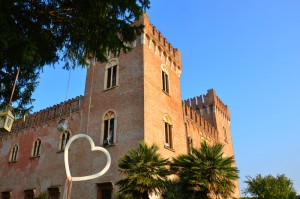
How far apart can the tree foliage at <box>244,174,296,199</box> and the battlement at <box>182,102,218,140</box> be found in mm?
5024

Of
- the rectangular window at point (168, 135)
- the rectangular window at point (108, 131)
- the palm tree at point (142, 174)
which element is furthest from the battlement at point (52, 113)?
the palm tree at point (142, 174)

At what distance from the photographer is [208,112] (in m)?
27.3

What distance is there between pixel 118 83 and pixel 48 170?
7047mm

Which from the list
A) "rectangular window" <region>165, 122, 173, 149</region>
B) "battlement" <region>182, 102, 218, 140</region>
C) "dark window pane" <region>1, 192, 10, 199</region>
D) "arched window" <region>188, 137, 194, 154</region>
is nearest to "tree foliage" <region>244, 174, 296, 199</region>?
"battlement" <region>182, 102, 218, 140</region>

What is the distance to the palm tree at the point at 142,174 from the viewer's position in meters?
10.9

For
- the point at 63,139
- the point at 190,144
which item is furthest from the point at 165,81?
the point at 63,139

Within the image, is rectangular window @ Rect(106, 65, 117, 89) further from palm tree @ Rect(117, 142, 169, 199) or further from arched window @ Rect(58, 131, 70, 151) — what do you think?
palm tree @ Rect(117, 142, 169, 199)

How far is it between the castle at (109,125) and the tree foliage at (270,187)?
6.74m

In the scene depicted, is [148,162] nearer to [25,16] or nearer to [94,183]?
[94,183]

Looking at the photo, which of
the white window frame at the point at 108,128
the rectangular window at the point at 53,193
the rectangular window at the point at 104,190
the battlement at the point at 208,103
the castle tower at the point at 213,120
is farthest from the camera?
the battlement at the point at 208,103

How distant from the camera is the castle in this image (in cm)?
1462

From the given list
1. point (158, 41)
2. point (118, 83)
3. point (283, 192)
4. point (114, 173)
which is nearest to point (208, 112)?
point (283, 192)

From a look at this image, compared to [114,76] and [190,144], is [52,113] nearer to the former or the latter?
[114,76]

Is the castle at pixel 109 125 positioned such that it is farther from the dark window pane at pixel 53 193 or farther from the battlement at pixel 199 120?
the battlement at pixel 199 120
